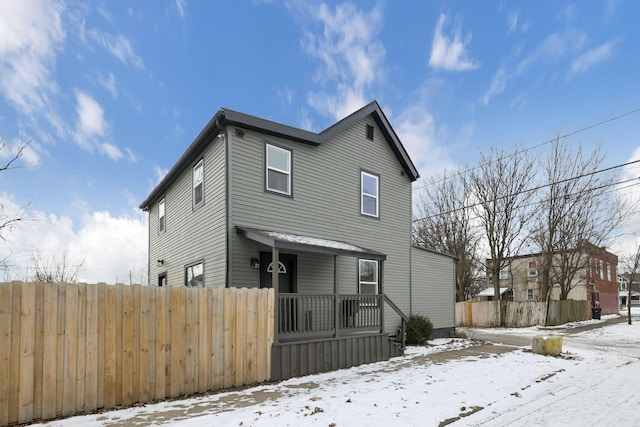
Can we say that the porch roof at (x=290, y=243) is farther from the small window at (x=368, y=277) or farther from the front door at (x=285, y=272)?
the small window at (x=368, y=277)

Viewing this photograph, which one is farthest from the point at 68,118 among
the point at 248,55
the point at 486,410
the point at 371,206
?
the point at 486,410

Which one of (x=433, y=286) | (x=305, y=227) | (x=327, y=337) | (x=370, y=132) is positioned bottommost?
(x=327, y=337)

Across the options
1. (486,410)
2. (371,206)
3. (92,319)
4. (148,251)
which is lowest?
(486,410)

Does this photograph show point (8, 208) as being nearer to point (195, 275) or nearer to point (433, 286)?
point (195, 275)

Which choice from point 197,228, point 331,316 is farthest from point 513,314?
point 197,228

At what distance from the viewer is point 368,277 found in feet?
41.3

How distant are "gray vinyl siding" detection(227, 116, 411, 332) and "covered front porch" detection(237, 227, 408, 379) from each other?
50 centimetres

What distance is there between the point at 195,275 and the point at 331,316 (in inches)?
156

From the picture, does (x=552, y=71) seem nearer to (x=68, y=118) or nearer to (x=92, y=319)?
(x=92, y=319)

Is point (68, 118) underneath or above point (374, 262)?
above

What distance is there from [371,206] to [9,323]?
9.87 metres

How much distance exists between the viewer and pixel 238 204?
9344mm

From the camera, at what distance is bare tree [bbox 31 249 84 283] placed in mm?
21500

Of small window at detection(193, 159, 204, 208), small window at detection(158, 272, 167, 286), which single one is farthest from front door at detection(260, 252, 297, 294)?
small window at detection(158, 272, 167, 286)
